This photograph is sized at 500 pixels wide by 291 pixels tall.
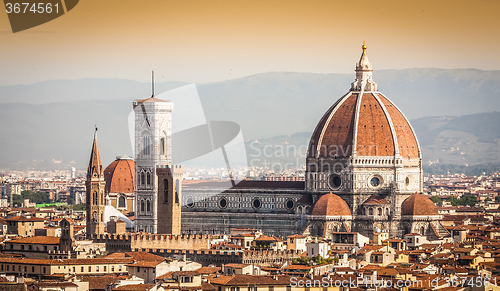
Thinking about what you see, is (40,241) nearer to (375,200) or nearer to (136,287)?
(136,287)

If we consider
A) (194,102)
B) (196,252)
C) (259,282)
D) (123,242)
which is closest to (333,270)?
(259,282)

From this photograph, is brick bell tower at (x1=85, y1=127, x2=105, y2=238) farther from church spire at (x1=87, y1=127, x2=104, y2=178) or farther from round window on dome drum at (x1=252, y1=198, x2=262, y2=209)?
round window on dome drum at (x1=252, y1=198, x2=262, y2=209)

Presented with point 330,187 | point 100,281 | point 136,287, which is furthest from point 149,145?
point 136,287

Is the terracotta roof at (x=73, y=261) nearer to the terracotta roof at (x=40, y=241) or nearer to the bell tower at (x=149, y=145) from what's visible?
the terracotta roof at (x=40, y=241)

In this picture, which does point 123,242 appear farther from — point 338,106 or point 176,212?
point 338,106

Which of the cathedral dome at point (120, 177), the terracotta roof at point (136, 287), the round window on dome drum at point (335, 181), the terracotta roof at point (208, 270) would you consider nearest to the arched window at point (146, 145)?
the round window on dome drum at point (335, 181)
